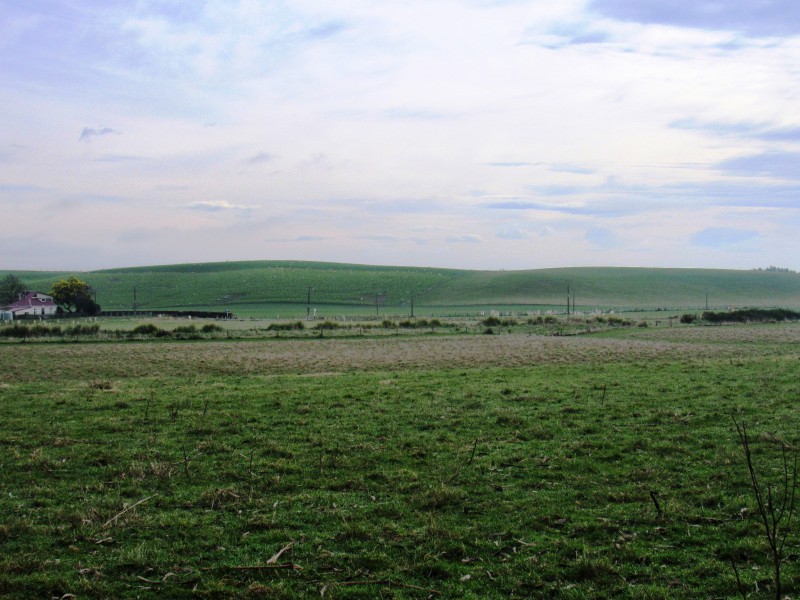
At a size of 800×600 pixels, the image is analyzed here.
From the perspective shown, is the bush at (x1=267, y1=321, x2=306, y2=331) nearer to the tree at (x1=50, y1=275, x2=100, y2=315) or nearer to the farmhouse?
the farmhouse

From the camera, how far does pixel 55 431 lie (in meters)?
14.1

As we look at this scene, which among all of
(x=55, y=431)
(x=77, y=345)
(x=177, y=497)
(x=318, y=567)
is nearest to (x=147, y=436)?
(x=55, y=431)

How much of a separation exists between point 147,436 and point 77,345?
151 feet

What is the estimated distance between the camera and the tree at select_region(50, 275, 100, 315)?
13362 cm

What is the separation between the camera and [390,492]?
9.96 metres

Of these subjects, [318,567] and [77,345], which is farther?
[77,345]

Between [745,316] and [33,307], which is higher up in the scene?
[745,316]

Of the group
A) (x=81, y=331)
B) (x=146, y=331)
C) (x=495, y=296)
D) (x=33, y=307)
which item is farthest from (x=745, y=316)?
(x=33, y=307)

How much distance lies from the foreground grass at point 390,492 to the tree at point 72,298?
127087 millimetres

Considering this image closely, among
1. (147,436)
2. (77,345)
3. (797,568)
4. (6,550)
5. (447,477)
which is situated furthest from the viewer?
(77,345)

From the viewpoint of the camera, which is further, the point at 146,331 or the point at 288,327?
the point at 288,327

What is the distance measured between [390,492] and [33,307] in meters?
138

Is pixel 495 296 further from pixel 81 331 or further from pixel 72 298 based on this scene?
Answer: pixel 81 331

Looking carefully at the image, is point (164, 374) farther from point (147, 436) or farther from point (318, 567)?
point (318, 567)
